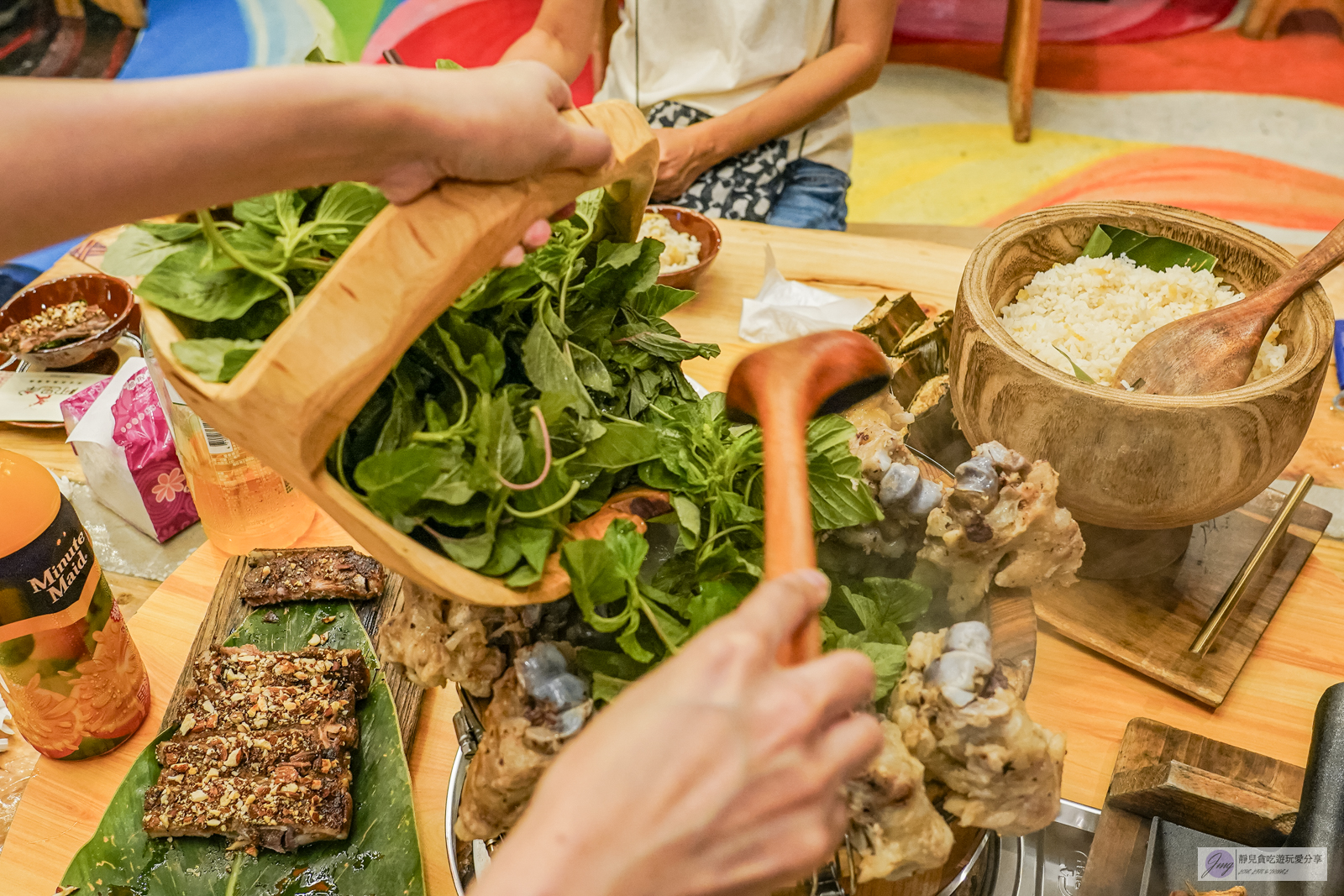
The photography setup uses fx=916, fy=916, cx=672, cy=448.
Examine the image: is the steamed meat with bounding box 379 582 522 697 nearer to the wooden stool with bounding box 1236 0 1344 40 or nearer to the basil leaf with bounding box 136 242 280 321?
the basil leaf with bounding box 136 242 280 321

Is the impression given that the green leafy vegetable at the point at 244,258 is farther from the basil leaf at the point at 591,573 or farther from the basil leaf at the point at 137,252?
the basil leaf at the point at 591,573

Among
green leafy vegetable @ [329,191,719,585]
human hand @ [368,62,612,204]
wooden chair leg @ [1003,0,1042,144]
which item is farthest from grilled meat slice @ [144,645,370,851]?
wooden chair leg @ [1003,0,1042,144]

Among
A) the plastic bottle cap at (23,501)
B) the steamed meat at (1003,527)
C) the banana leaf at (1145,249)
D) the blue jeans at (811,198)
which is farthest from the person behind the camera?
the blue jeans at (811,198)

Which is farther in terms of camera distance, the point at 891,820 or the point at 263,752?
the point at 263,752

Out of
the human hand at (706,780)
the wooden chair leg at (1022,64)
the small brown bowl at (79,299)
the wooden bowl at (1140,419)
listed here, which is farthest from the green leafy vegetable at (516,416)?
the wooden chair leg at (1022,64)

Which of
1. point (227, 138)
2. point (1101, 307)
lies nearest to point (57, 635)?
point (227, 138)

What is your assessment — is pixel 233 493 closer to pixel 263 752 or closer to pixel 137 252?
pixel 263 752

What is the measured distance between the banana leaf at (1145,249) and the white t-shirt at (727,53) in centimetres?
109

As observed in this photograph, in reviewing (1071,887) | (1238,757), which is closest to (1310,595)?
(1238,757)

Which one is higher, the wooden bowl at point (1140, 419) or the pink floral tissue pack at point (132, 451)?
the wooden bowl at point (1140, 419)

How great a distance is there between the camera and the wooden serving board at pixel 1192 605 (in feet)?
3.40

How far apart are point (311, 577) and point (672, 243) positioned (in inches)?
31.7

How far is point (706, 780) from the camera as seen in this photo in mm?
459

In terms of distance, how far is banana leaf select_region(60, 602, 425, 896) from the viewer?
2.99 ft
